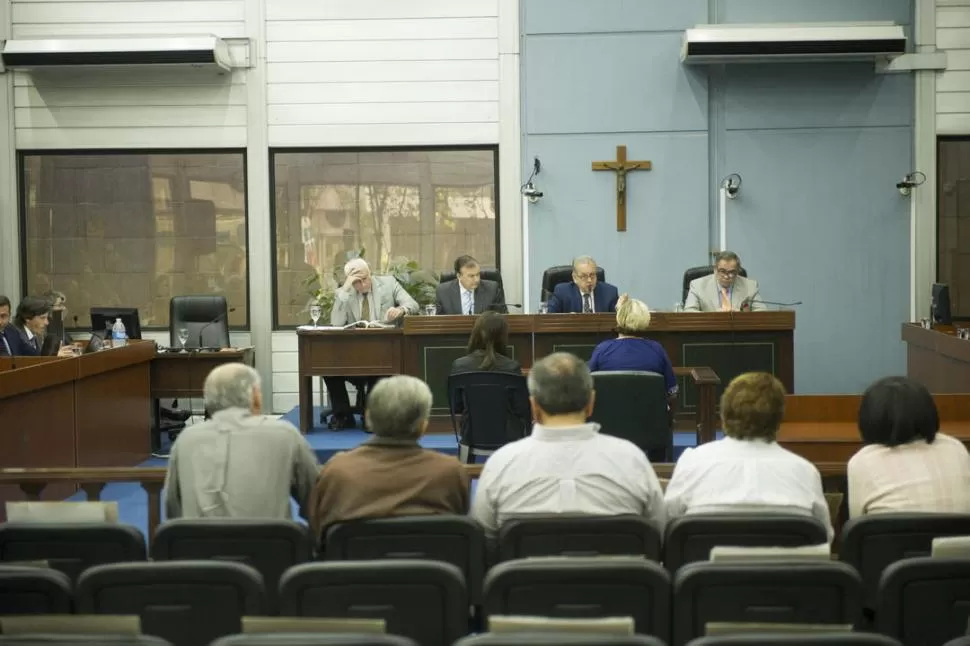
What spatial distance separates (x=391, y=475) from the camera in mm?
3170

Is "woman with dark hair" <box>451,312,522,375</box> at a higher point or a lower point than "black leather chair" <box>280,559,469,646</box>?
higher

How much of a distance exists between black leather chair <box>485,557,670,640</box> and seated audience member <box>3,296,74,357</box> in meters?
5.73

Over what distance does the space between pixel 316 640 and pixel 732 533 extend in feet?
4.29

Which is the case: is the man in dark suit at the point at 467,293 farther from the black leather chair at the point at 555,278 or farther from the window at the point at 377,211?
the window at the point at 377,211

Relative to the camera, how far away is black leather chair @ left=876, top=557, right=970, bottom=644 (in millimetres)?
2582

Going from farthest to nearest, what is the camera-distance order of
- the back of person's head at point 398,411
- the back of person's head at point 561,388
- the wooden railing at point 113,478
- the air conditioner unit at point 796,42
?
the air conditioner unit at point 796,42 → the wooden railing at point 113,478 → the back of person's head at point 561,388 → the back of person's head at point 398,411

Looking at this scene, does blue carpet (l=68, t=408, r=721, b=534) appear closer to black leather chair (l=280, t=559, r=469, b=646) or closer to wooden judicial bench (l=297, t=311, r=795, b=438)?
wooden judicial bench (l=297, t=311, r=795, b=438)

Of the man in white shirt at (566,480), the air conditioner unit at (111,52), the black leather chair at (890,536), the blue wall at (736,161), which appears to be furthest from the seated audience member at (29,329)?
the black leather chair at (890,536)

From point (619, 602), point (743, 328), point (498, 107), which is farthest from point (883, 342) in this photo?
point (619, 602)

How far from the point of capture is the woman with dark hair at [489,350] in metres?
6.18

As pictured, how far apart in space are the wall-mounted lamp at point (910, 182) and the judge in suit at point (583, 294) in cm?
317

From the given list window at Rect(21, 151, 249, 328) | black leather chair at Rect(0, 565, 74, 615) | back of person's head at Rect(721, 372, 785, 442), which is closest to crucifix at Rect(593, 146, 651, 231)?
window at Rect(21, 151, 249, 328)

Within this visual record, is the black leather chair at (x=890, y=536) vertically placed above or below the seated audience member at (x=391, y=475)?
below

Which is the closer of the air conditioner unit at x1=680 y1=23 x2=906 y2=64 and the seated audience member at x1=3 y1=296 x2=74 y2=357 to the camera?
the seated audience member at x1=3 y1=296 x2=74 y2=357
